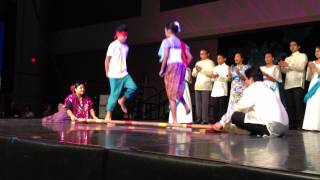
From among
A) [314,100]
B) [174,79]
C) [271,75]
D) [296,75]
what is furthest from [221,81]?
[174,79]

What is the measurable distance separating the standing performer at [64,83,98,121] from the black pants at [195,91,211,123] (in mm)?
1924

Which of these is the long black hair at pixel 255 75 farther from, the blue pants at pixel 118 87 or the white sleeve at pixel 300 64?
the white sleeve at pixel 300 64

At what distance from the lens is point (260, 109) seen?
175 inches

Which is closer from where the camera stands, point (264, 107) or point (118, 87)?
point (264, 107)

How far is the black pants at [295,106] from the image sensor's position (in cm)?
691

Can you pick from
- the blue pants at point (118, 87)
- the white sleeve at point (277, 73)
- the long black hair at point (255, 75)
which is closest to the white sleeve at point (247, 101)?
the long black hair at point (255, 75)

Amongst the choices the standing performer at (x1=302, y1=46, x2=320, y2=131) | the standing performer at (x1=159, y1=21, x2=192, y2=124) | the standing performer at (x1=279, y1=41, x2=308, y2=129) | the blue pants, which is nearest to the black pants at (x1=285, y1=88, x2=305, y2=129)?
the standing performer at (x1=279, y1=41, x2=308, y2=129)

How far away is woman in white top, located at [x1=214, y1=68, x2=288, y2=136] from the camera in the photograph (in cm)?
438

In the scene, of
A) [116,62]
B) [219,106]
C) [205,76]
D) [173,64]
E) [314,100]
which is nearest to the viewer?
[173,64]

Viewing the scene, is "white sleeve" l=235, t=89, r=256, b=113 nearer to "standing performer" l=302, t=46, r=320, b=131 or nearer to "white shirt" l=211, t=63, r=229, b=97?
"standing performer" l=302, t=46, r=320, b=131

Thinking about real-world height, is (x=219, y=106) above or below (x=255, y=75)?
below

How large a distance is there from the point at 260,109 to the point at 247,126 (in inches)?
12.1

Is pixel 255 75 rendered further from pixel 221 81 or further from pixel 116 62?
pixel 221 81

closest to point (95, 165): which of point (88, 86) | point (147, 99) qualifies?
point (147, 99)
